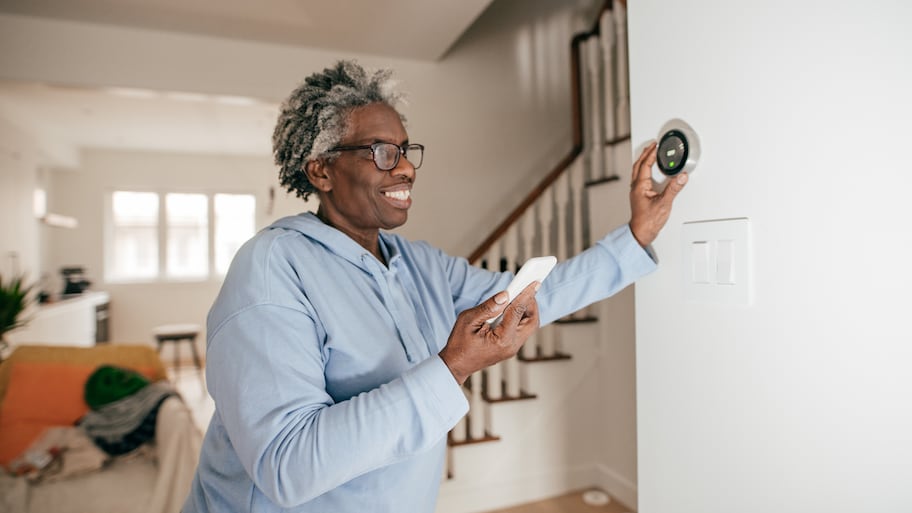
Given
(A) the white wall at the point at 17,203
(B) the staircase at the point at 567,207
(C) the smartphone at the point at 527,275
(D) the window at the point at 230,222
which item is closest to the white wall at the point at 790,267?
(C) the smartphone at the point at 527,275

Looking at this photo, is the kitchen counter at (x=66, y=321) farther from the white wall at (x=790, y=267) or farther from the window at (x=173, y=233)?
the white wall at (x=790, y=267)

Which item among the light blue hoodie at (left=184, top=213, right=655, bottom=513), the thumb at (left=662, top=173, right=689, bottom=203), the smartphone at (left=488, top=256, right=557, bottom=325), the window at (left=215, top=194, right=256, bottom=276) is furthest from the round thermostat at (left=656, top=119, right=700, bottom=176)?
the window at (left=215, top=194, right=256, bottom=276)

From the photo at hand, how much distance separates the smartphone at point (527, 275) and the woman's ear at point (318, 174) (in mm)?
495

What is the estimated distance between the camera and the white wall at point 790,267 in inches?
23.2

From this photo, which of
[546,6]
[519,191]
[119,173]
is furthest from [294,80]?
[119,173]

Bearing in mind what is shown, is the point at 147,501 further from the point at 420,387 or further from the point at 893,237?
the point at 893,237

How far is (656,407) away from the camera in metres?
0.91

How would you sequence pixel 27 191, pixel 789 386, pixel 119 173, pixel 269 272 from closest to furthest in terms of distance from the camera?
pixel 789 386, pixel 269 272, pixel 27 191, pixel 119 173

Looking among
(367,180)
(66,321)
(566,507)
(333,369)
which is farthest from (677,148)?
(66,321)

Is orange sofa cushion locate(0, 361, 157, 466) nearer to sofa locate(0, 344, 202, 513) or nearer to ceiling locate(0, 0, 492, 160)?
sofa locate(0, 344, 202, 513)

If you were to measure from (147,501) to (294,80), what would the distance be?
2.54m

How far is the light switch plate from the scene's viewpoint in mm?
748

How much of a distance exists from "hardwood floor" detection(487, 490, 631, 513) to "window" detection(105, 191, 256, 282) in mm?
6073

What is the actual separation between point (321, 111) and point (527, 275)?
55 centimetres
